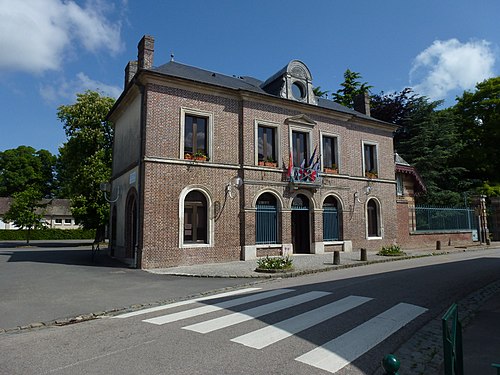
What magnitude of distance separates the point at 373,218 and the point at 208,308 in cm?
1691

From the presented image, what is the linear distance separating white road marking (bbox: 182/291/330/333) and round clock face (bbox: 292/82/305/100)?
13.3 m

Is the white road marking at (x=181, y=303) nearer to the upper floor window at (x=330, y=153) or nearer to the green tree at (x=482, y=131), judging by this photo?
the upper floor window at (x=330, y=153)

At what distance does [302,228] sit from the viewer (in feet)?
63.2

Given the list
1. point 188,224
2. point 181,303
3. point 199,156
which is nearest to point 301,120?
point 199,156

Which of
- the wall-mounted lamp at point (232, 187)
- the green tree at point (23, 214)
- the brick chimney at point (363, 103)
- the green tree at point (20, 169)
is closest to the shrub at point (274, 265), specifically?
the wall-mounted lamp at point (232, 187)

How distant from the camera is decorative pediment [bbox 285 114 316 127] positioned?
61.2 ft

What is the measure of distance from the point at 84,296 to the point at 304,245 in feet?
40.6

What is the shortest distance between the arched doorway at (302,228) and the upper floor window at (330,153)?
2690mm

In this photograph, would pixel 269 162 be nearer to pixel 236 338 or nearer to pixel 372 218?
pixel 372 218

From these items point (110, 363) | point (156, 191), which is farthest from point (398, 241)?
point (110, 363)

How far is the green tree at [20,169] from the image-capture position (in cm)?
5638

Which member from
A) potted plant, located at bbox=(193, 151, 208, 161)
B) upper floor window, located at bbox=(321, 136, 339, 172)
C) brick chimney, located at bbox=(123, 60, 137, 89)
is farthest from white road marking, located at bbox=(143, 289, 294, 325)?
brick chimney, located at bbox=(123, 60, 137, 89)

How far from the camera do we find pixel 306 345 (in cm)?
479

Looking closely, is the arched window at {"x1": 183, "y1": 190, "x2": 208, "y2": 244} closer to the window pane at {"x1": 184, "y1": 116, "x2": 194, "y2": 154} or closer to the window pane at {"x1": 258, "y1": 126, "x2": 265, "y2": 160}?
the window pane at {"x1": 184, "y1": 116, "x2": 194, "y2": 154}
